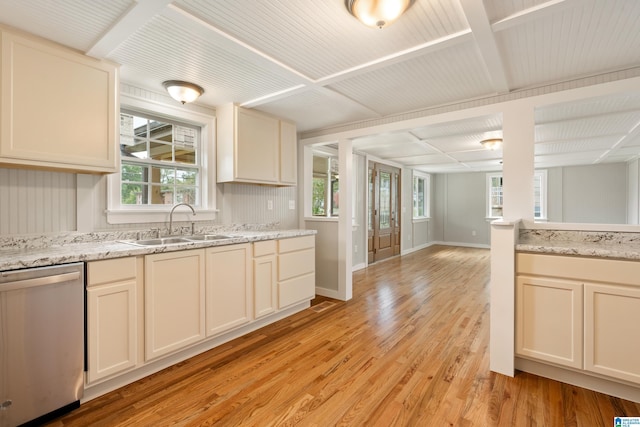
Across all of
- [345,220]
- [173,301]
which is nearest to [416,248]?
[345,220]

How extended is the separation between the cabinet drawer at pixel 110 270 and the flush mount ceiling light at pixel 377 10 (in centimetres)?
202

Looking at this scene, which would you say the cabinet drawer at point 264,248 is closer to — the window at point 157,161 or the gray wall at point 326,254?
the window at point 157,161

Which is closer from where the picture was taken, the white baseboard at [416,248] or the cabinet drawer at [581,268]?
the cabinet drawer at [581,268]

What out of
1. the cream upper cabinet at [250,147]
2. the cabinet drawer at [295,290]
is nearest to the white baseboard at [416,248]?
the cabinet drawer at [295,290]

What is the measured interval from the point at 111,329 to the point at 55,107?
147cm

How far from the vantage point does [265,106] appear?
3213 millimetres

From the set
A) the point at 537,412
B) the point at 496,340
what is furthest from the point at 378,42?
the point at 537,412

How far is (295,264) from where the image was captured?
331cm

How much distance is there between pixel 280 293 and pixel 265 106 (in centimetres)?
198

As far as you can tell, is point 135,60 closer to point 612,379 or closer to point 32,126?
point 32,126

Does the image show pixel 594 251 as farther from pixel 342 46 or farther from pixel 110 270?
pixel 110 270

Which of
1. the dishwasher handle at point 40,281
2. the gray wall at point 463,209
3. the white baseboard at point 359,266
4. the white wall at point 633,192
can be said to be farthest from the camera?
the gray wall at point 463,209

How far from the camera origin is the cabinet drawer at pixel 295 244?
3148mm

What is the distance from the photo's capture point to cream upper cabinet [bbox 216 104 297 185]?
3.10 meters
